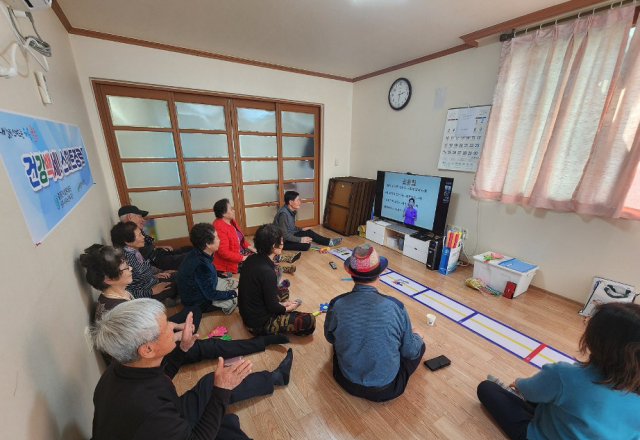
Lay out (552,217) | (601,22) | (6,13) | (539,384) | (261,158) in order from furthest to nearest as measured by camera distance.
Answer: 1. (261,158)
2. (552,217)
3. (601,22)
4. (6,13)
5. (539,384)

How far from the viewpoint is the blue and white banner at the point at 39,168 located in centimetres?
97

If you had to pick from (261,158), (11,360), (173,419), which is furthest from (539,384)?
(261,158)

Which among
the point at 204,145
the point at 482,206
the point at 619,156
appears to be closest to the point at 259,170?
the point at 204,145

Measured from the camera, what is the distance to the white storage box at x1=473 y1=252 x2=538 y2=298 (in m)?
2.41

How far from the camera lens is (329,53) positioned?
3.11 metres

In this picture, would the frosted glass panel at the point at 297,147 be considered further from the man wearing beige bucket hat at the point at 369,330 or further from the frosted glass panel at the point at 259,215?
the man wearing beige bucket hat at the point at 369,330

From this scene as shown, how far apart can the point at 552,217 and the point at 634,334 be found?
2.02 metres

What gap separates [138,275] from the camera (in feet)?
6.77

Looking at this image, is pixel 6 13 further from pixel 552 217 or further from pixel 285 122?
pixel 552 217

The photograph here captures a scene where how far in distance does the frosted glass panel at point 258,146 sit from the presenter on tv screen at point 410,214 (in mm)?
2214

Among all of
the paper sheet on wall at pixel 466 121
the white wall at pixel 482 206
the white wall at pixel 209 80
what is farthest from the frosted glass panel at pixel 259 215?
the paper sheet on wall at pixel 466 121

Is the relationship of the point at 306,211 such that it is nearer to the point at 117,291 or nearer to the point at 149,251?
the point at 149,251

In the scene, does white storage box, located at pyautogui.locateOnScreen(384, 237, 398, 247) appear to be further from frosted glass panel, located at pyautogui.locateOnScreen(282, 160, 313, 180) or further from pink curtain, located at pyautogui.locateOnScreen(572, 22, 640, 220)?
pink curtain, located at pyautogui.locateOnScreen(572, 22, 640, 220)

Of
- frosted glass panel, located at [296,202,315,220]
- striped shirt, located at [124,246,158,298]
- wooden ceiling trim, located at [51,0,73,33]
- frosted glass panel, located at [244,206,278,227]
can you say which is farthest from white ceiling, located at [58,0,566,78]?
frosted glass panel, located at [296,202,315,220]
